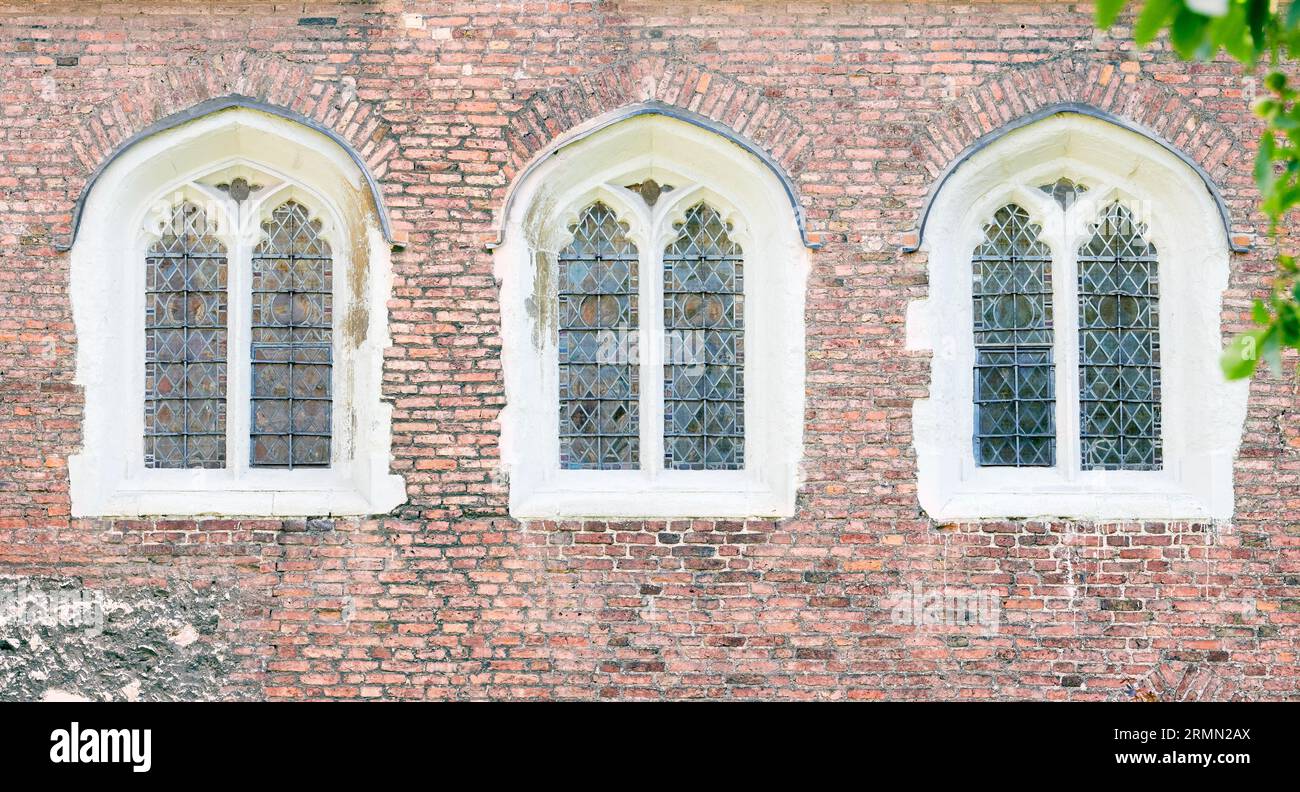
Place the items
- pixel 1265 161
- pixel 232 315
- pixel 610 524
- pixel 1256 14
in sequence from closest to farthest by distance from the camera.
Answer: pixel 1256 14 → pixel 1265 161 → pixel 610 524 → pixel 232 315

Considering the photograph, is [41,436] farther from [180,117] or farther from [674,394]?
[674,394]

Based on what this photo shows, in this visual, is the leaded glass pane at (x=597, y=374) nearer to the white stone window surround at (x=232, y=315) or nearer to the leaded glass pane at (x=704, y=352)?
the leaded glass pane at (x=704, y=352)

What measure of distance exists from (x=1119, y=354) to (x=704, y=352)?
2134 millimetres

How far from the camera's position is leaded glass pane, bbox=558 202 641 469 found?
6500 millimetres

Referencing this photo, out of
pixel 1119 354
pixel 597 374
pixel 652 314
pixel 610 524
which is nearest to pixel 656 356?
pixel 652 314

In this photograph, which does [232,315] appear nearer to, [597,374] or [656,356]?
[597,374]

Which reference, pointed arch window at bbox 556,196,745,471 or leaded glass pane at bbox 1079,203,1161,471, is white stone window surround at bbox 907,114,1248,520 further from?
pointed arch window at bbox 556,196,745,471

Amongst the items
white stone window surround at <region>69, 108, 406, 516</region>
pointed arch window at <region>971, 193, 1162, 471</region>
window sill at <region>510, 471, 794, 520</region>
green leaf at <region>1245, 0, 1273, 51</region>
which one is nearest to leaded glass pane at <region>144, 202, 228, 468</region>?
white stone window surround at <region>69, 108, 406, 516</region>

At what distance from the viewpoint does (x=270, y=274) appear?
21.4 ft

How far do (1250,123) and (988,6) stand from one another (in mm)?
1441

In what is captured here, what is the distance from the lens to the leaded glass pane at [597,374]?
256 inches

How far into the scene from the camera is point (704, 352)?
653 centimetres

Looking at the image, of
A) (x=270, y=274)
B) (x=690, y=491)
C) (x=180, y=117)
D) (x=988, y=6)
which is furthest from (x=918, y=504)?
(x=180, y=117)

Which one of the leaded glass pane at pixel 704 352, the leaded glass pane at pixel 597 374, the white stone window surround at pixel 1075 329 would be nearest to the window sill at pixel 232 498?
the leaded glass pane at pixel 597 374
